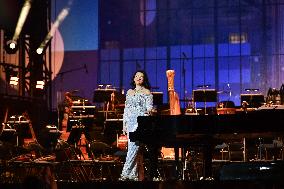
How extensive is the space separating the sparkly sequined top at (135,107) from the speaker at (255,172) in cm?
277

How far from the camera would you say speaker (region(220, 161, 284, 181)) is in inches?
235

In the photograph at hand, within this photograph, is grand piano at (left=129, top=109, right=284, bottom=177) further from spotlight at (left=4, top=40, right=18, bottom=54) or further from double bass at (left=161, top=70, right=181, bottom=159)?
spotlight at (left=4, top=40, right=18, bottom=54)

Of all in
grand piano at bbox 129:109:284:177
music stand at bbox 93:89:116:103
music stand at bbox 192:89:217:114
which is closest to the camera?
grand piano at bbox 129:109:284:177

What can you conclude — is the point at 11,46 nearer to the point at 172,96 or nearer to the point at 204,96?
the point at 204,96

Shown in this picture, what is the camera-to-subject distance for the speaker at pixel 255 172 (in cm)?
596

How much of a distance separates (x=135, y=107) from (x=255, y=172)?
125 inches

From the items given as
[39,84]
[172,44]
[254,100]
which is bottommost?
[254,100]

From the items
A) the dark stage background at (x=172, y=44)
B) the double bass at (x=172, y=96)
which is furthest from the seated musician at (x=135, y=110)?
the dark stage background at (x=172, y=44)

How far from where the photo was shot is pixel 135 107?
29.2ft

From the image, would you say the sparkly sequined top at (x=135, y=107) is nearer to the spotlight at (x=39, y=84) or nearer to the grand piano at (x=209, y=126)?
the grand piano at (x=209, y=126)

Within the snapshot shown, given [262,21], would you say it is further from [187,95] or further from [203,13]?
[187,95]

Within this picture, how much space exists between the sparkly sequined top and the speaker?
2769 millimetres

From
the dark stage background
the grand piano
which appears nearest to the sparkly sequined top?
the grand piano

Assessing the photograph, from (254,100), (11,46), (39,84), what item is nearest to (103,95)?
(39,84)
